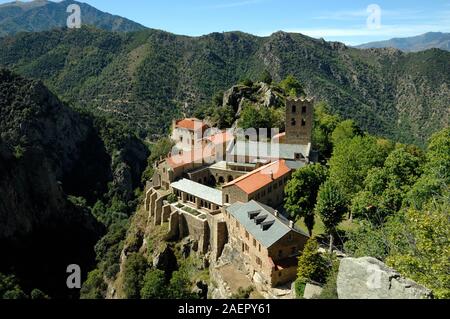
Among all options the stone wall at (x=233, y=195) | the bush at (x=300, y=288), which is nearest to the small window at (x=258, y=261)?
the bush at (x=300, y=288)

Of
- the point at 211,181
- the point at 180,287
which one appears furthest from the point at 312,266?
the point at 211,181

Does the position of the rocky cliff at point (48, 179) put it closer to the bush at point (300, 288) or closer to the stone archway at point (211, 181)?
the stone archway at point (211, 181)

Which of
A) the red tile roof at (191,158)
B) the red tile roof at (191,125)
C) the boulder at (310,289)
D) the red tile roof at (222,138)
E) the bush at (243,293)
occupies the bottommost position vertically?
the bush at (243,293)

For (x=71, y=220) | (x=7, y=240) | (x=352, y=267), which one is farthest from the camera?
(x=71, y=220)

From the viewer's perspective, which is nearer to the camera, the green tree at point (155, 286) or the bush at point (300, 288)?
the bush at point (300, 288)

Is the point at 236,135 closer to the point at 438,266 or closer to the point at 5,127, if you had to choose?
the point at 438,266

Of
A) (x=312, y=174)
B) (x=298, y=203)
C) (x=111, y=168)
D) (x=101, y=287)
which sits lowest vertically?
(x=101, y=287)

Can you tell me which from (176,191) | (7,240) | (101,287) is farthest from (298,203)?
(7,240)
